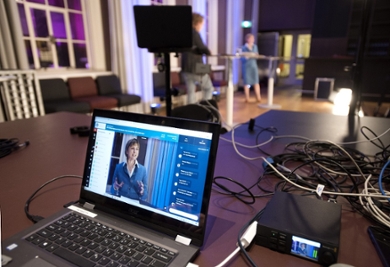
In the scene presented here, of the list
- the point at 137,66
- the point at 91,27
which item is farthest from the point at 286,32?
the point at 91,27

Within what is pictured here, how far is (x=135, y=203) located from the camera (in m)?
0.56

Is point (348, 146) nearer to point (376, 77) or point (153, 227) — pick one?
point (153, 227)

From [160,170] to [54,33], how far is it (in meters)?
4.02

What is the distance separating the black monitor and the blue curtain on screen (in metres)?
1.44

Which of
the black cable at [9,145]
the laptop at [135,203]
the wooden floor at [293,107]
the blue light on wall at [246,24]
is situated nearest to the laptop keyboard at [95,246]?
the laptop at [135,203]

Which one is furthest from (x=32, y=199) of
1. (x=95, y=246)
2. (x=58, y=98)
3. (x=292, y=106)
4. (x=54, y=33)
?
(x=292, y=106)

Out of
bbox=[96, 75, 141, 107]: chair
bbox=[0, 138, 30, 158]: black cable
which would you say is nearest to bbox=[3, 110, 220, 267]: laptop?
bbox=[0, 138, 30, 158]: black cable

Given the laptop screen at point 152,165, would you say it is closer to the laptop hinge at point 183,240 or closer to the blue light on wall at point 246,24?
the laptop hinge at point 183,240

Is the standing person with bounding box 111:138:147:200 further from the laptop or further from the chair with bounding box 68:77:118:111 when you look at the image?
the chair with bounding box 68:77:118:111

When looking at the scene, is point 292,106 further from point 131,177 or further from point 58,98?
point 131,177

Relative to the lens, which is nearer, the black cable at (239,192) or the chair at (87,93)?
the black cable at (239,192)

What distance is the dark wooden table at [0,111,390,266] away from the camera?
1.55ft

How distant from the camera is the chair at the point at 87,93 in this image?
3482 mm

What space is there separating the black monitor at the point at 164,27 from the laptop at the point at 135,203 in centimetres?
134
